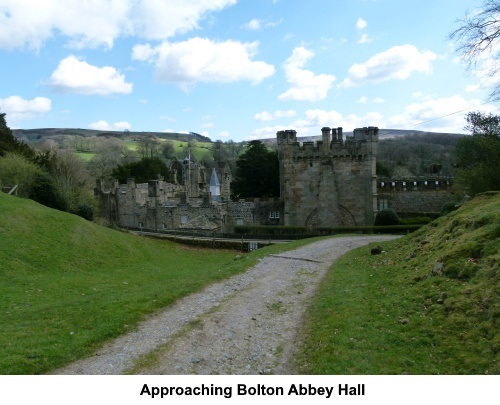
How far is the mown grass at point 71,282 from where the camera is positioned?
813 cm

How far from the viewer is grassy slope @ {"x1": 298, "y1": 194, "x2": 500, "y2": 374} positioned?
6605 millimetres

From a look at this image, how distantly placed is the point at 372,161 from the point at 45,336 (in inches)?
1247

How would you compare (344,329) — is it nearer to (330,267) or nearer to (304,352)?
(304,352)

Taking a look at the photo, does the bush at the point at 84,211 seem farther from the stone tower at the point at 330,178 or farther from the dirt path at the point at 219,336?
the dirt path at the point at 219,336

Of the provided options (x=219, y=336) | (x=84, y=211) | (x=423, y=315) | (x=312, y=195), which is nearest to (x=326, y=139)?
(x=312, y=195)

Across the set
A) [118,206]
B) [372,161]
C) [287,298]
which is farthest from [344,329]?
[118,206]

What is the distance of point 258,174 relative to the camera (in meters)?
56.0

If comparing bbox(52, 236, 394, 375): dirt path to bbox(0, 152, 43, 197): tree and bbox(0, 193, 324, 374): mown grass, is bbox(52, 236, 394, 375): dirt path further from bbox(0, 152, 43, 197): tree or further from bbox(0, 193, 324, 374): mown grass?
bbox(0, 152, 43, 197): tree

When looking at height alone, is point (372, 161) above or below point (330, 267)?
above

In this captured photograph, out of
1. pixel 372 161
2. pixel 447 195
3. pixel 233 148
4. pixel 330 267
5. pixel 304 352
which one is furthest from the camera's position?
pixel 233 148

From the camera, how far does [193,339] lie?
8.34 metres

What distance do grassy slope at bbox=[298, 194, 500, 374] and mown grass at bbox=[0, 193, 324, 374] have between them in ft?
14.5

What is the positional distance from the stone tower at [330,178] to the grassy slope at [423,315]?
2300cm

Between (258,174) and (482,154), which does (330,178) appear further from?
(258,174)
